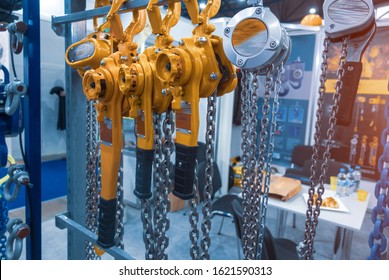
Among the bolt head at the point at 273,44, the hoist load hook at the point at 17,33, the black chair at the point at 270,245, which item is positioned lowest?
the black chair at the point at 270,245

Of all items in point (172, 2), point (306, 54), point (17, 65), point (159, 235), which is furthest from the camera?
point (306, 54)

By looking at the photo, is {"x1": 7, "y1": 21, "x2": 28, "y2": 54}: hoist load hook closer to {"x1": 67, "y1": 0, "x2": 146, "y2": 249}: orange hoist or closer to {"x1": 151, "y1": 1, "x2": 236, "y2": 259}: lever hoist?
{"x1": 67, "y1": 0, "x2": 146, "y2": 249}: orange hoist

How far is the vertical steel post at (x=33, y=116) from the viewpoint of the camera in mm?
1161

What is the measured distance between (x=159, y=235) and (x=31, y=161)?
0.69m

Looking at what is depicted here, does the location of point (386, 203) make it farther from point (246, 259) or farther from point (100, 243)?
point (100, 243)

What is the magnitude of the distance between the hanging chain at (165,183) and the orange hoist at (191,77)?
0.08 metres

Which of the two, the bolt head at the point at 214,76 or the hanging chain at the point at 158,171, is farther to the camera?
the hanging chain at the point at 158,171

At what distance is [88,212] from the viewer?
1235 millimetres

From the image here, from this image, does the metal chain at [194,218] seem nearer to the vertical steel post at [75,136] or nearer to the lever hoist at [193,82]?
the lever hoist at [193,82]

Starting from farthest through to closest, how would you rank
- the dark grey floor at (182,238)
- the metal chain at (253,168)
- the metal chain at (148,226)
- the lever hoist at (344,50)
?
the dark grey floor at (182,238) < the metal chain at (148,226) < the metal chain at (253,168) < the lever hoist at (344,50)

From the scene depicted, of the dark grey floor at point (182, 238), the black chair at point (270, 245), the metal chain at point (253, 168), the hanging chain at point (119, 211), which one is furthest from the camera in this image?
the dark grey floor at point (182, 238)

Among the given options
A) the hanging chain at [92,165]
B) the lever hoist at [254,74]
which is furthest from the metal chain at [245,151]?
the hanging chain at [92,165]

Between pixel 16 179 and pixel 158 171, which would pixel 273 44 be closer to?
pixel 158 171

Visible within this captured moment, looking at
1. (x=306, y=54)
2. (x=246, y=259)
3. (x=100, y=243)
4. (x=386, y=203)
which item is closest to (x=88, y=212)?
(x=100, y=243)
